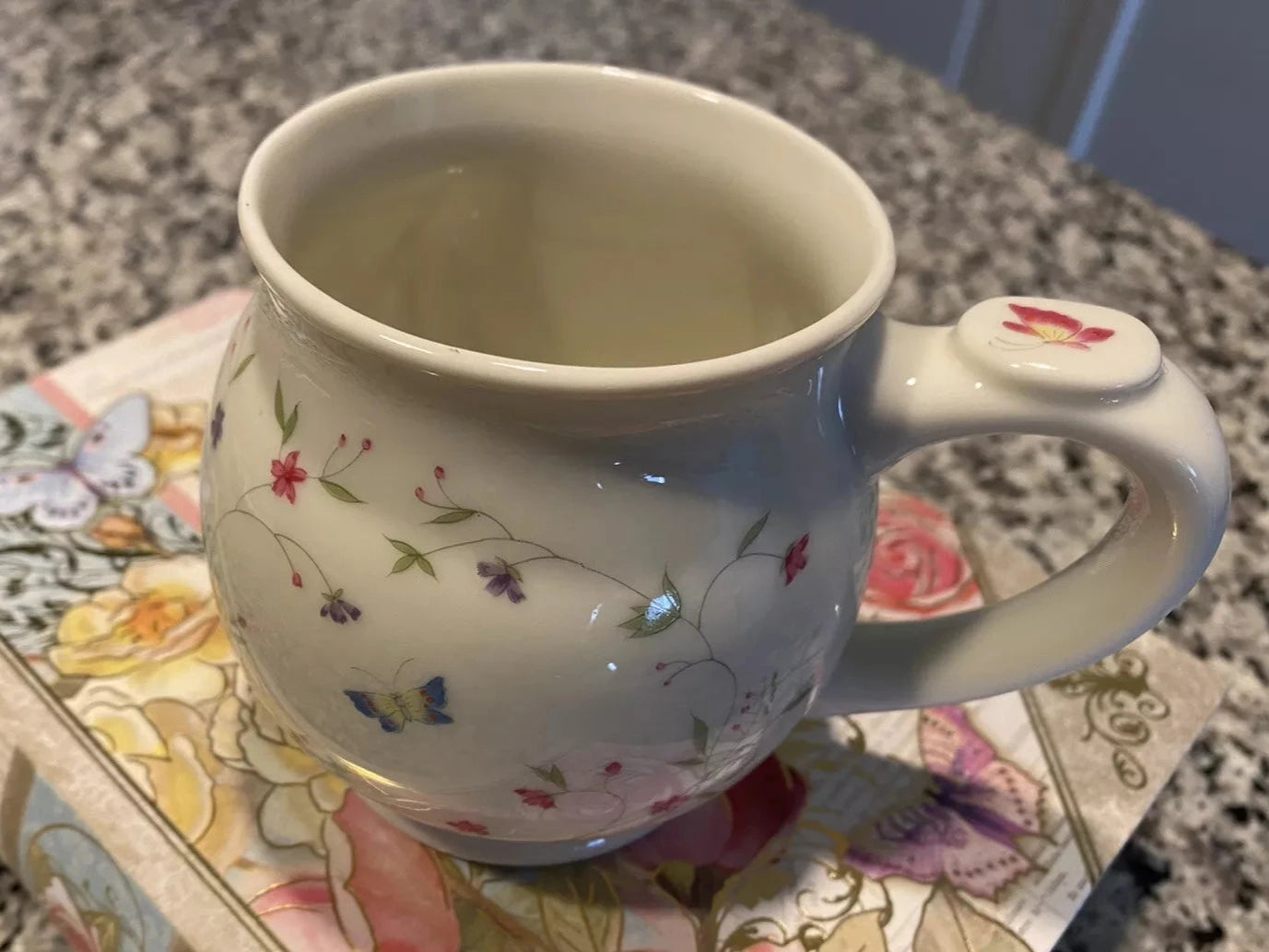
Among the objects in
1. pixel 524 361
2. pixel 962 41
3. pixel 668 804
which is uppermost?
pixel 524 361

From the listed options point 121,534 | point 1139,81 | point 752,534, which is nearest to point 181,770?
point 121,534

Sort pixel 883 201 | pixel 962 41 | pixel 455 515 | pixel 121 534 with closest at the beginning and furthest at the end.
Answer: pixel 455 515, pixel 121 534, pixel 883 201, pixel 962 41

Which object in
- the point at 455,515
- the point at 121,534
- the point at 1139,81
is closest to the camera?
the point at 455,515

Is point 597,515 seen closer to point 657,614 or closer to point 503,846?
point 657,614

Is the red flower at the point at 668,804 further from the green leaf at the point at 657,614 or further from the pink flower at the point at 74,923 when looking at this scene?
the pink flower at the point at 74,923

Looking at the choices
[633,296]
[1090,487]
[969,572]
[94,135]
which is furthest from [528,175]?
[94,135]

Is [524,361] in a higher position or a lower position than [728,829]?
higher
